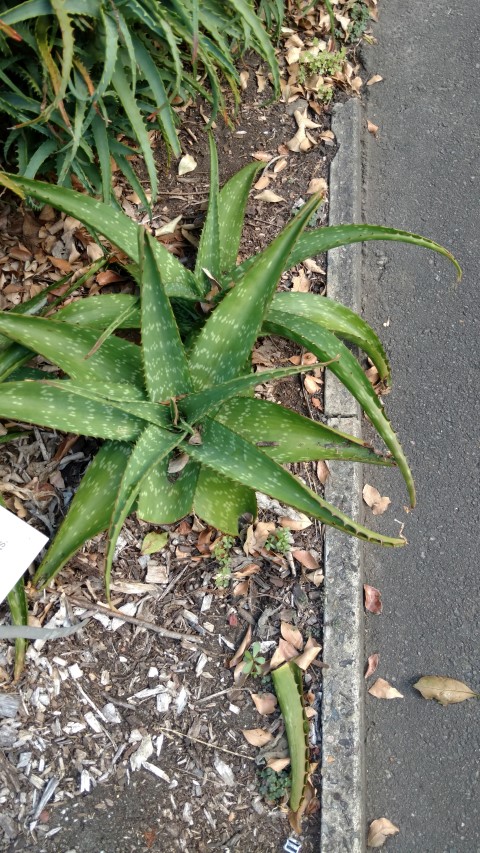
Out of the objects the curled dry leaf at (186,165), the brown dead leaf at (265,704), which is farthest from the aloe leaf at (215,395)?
the curled dry leaf at (186,165)

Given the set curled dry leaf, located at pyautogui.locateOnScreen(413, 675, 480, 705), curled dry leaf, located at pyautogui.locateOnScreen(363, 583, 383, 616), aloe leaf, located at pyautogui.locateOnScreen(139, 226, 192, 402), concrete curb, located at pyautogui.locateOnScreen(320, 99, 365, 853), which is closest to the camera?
aloe leaf, located at pyautogui.locateOnScreen(139, 226, 192, 402)

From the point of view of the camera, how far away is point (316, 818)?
2045mm

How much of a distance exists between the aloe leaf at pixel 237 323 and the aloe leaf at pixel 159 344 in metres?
0.07

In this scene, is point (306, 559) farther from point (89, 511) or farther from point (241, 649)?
point (89, 511)

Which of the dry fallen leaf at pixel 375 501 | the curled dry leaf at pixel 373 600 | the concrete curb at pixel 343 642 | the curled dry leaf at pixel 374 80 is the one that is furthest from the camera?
the curled dry leaf at pixel 374 80

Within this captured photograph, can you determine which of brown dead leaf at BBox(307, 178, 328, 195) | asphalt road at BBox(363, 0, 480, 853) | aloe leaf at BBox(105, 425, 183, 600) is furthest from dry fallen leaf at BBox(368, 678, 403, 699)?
brown dead leaf at BBox(307, 178, 328, 195)

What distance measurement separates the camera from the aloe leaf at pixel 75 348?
6.03ft

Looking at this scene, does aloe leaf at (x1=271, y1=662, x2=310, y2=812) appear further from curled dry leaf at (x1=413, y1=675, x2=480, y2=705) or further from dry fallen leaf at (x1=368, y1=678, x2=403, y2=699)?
curled dry leaf at (x1=413, y1=675, x2=480, y2=705)

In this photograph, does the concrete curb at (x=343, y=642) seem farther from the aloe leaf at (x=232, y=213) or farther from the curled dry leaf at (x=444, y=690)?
the aloe leaf at (x=232, y=213)

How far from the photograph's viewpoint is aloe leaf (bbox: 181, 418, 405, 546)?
1672 millimetres

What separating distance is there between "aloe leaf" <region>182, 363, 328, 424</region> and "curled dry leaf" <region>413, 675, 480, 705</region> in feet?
4.13

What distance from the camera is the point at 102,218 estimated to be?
6.72ft

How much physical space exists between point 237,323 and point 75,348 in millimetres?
492

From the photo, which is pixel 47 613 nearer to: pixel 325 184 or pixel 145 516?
pixel 145 516
